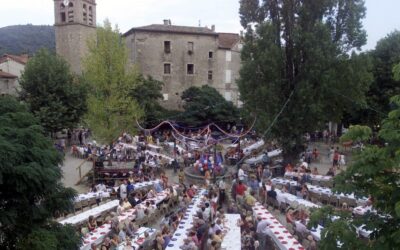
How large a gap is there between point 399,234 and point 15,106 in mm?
6310

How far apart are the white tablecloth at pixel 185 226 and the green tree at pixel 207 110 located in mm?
22764

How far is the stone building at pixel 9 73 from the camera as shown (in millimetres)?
39281

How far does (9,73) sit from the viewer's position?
136 feet

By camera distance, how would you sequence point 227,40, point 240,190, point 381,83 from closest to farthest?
1. point 240,190
2. point 381,83
3. point 227,40

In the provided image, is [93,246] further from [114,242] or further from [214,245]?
[214,245]

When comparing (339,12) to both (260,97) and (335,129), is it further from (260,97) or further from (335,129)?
(335,129)

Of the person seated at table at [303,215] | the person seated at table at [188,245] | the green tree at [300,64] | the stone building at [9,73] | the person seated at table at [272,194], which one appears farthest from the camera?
the stone building at [9,73]

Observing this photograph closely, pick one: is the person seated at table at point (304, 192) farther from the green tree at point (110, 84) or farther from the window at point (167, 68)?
the window at point (167, 68)

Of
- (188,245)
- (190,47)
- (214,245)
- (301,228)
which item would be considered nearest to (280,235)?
(301,228)

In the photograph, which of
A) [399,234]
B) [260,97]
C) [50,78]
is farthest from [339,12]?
[50,78]

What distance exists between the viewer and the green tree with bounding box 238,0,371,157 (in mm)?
21703

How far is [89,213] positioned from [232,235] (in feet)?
19.0

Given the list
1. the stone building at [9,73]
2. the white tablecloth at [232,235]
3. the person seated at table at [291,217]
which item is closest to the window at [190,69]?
the stone building at [9,73]

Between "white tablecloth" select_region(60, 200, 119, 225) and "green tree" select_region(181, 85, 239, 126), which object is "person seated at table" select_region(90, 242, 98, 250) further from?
"green tree" select_region(181, 85, 239, 126)
